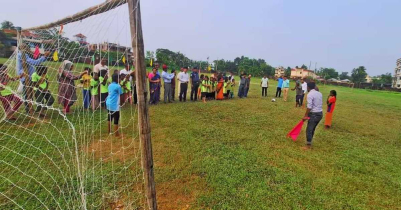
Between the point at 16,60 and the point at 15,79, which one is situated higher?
the point at 16,60

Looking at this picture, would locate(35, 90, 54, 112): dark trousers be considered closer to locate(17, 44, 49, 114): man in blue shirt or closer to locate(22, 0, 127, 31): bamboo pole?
locate(17, 44, 49, 114): man in blue shirt

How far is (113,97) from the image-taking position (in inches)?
188

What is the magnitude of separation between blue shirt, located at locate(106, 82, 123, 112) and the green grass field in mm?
681

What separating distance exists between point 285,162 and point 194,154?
1.68 meters

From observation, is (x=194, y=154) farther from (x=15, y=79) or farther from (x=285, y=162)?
(x=15, y=79)

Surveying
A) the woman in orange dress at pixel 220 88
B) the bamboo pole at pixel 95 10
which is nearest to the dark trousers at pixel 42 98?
the bamboo pole at pixel 95 10

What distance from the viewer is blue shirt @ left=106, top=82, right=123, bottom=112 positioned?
15.5 feet

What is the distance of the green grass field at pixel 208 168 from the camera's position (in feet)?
9.93

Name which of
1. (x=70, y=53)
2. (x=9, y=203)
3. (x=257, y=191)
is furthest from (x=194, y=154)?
(x=70, y=53)

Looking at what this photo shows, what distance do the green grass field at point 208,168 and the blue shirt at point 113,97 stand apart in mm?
681

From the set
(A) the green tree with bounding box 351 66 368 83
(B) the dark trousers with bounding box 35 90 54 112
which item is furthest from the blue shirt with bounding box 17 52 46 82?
(A) the green tree with bounding box 351 66 368 83

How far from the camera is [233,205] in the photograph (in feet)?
9.55

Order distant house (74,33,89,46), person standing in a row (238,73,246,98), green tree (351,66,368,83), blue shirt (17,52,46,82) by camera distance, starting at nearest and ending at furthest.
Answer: distant house (74,33,89,46) < blue shirt (17,52,46,82) < person standing in a row (238,73,246,98) < green tree (351,66,368,83)

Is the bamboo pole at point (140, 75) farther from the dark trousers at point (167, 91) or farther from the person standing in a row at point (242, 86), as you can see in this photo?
the person standing in a row at point (242, 86)
